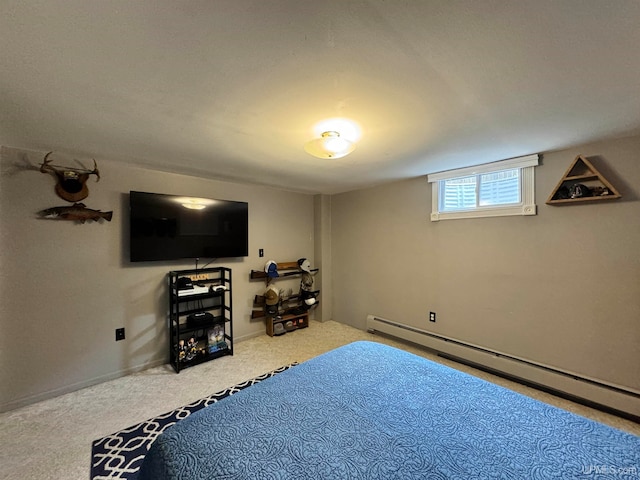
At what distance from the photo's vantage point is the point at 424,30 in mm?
1011

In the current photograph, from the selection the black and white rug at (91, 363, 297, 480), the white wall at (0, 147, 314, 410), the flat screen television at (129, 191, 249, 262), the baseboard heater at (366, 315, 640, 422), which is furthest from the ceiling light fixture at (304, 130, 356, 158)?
the baseboard heater at (366, 315, 640, 422)

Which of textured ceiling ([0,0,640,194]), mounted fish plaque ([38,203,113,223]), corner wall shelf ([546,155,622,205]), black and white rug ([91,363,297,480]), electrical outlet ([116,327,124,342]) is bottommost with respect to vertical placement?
black and white rug ([91,363,297,480])

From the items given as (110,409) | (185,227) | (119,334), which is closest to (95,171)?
(185,227)

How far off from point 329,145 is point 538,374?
9.52 ft

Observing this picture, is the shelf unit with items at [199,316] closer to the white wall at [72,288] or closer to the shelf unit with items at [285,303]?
the white wall at [72,288]

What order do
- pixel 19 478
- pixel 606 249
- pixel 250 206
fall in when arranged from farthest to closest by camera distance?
pixel 250 206, pixel 606 249, pixel 19 478

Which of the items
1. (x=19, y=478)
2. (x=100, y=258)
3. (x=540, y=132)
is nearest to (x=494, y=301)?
(x=540, y=132)

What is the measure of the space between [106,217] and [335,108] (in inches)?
102

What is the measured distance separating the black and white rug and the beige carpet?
2.5 inches

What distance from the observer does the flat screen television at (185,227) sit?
9.23 ft

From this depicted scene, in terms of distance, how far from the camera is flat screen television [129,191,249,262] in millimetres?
2814

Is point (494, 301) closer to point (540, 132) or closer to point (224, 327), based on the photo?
point (540, 132)

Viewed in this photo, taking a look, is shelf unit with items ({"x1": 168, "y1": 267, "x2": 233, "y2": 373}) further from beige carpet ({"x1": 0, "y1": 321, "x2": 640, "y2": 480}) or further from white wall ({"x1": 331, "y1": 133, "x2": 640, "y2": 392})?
white wall ({"x1": 331, "y1": 133, "x2": 640, "y2": 392})

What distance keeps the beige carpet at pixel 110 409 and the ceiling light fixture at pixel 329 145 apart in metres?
2.41
